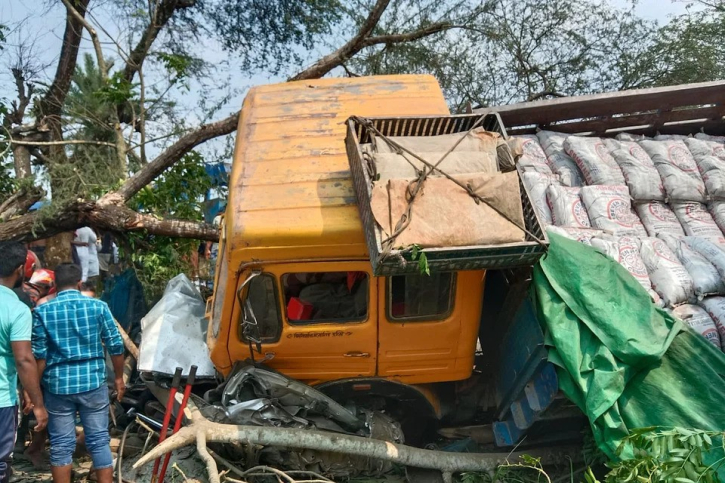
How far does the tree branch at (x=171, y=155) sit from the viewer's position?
268 inches

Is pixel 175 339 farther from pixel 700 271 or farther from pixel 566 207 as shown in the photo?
pixel 700 271

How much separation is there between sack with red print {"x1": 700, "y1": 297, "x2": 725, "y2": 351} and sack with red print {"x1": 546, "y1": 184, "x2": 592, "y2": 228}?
86cm

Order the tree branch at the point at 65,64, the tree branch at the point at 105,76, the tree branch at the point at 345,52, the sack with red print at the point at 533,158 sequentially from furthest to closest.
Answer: the tree branch at the point at 345,52
the tree branch at the point at 65,64
the tree branch at the point at 105,76
the sack with red print at the point at 533,158

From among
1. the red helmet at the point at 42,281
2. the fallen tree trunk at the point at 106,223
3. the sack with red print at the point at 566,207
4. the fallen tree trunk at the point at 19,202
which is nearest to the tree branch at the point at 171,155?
the fallen tree trunk at the point at 106,223

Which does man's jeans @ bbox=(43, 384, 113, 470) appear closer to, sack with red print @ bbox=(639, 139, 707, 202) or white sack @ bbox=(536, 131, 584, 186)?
white sack @ bbox=(536, 131, 584, 186)

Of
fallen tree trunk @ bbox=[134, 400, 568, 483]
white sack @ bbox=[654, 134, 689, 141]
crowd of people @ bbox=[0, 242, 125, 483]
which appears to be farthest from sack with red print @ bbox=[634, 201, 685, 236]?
crowd of people @ bbox=[0, 242, 125, 483]

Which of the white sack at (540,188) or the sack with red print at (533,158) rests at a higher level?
the sack with red print at (533,158)

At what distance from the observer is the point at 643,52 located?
10.8 m

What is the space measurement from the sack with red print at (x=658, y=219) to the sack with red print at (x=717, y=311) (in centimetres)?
70

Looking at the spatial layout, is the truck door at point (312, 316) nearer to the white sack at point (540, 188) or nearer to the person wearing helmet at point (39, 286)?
the white sack at point (540, 188)

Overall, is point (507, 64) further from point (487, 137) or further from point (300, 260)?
point (300, 260)

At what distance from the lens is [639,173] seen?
14.8ft

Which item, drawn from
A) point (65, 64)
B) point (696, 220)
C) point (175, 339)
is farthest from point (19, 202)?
point (696, 220)

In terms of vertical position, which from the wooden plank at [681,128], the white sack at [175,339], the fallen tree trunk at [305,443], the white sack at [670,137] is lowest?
the fallen tree trunk at [305,443]
